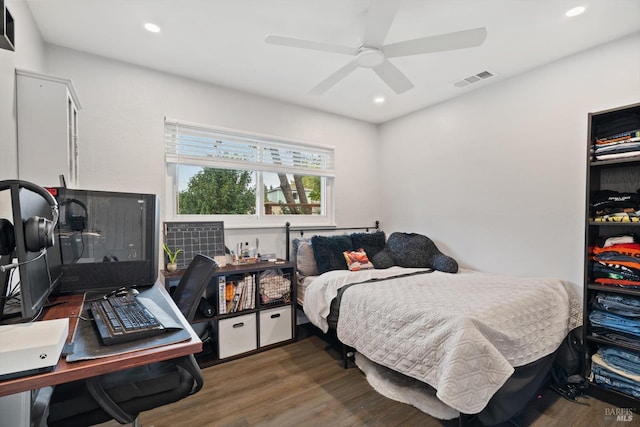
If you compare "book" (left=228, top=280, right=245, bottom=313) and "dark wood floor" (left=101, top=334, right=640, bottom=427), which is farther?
"book" (left=228, top=280, right=245, bottom=313)

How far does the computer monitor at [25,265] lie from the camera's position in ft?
3.03

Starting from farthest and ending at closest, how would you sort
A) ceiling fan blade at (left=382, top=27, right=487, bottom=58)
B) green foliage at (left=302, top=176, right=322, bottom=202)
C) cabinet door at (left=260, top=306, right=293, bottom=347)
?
green foliage at (left=302, top=176, right=322, bottom=202), cabinet door at (left=260, top=306, right=293, bottom=347), ceiling fan blade at (left=382, top=27, right=487, bottom=58)

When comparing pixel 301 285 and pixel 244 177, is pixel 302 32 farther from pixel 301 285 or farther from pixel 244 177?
pixel 301 285

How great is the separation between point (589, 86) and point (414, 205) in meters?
1.91

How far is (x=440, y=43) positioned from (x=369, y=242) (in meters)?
2.27

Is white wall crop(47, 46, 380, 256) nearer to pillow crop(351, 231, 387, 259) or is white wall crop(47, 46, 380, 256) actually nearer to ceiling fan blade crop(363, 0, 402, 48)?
pillow crop(351, 231, 387, 259)

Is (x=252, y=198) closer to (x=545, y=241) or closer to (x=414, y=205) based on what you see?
(x=414, y=205)

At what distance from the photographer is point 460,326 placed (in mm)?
1637

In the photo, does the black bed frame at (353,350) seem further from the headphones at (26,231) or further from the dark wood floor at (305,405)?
the headphones at (26,231)

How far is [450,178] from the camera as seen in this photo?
3381mm

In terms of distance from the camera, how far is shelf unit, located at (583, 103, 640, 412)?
203 cm

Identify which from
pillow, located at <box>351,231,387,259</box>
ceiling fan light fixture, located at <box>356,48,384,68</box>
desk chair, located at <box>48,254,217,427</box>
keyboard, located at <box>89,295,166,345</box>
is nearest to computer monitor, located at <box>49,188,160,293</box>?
keyboard, located at <box>89,295,166,345</box>

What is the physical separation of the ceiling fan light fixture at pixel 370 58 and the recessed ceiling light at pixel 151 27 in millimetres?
1430

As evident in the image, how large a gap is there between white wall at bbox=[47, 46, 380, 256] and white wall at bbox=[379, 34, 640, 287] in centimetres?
161
